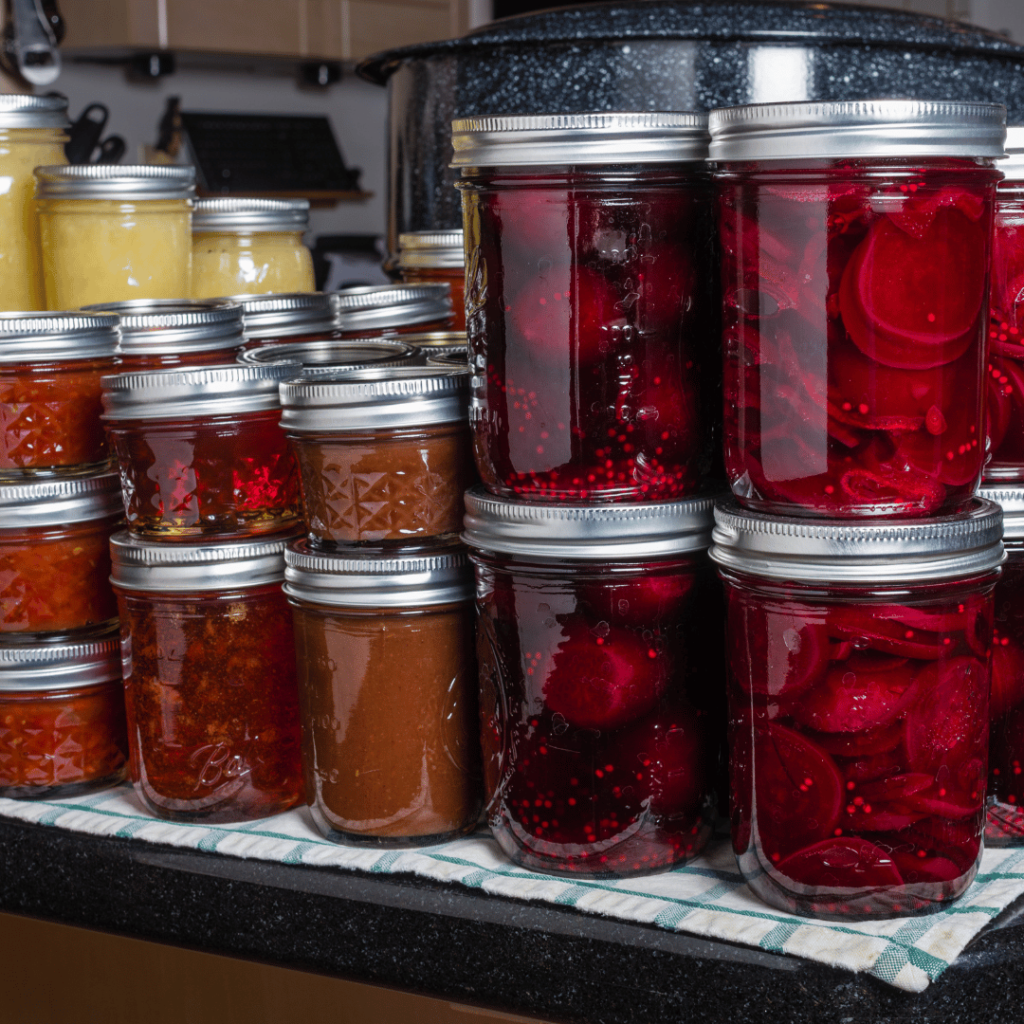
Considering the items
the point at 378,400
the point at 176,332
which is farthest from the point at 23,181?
the point at 378,400

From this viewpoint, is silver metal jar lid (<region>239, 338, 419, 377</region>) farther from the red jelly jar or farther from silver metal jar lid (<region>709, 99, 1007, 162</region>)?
silver metal jar lid (<region>709, 99, 1007, 162</region>)

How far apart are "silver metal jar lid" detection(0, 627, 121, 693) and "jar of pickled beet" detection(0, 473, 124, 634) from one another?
21mm

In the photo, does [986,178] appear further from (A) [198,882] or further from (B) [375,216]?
(B) [375,216]

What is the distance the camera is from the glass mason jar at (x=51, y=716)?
915mm

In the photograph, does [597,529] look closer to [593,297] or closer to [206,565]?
[593,297]

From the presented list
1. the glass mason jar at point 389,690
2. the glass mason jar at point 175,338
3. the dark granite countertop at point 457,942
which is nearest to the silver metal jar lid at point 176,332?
the glass mason jar at point 175,338

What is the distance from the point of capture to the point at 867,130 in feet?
2.05

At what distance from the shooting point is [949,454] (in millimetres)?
657

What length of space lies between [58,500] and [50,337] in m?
0.11

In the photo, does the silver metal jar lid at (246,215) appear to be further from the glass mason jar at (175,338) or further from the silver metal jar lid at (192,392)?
the silver metal jar lid at (192,392)

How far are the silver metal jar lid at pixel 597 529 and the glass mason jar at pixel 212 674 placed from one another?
0.18 meters

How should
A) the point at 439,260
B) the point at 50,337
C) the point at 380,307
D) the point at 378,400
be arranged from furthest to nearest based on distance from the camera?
1. the point at 439,260
2. the point at 380,307
3. the point at 50,337
4. the point at 378,400

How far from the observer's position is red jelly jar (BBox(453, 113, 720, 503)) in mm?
688

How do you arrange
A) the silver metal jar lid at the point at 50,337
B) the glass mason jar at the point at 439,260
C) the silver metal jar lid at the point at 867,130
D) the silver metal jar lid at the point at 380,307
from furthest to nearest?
the glass mason jar at the point at 439,260 → the silver metal jar lid at the point at 380,307 → the silver metal jar lid at the point at 50,337 → the silver metal jar lid at the point at 867,130
